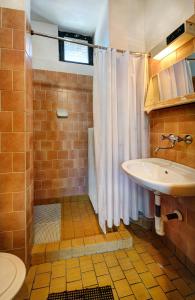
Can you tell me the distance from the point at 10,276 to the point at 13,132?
0.92 m

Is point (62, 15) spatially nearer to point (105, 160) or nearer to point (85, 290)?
point (105, 160)

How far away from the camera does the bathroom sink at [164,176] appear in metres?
0.93

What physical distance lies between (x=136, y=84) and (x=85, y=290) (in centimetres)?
185

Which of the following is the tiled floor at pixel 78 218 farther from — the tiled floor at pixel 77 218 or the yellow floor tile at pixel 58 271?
the yellow floor tile at pixel 58 271

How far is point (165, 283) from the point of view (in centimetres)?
125

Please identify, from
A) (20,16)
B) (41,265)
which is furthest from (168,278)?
(20,16)

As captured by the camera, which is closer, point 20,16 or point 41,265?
point 20,16

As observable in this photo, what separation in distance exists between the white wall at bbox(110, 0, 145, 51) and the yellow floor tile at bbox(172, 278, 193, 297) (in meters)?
2.24

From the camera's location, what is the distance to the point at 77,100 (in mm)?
2619

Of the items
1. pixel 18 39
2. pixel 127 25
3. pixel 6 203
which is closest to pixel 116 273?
→ pixel 6 203

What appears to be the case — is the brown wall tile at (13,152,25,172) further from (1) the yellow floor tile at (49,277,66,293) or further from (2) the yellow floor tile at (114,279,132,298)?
(2) the yellow floor tile at (114,279,132,298)

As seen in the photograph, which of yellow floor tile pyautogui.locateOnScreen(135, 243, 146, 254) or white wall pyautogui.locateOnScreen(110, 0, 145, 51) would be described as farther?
white wall pyautogui.locateOnScreen(110, 0, 145, 51)

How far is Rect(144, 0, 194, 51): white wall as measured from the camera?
130 cm

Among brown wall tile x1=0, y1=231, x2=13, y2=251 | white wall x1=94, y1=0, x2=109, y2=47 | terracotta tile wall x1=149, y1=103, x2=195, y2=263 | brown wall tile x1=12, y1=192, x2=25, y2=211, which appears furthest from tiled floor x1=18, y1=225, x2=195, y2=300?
white wall x1=94, y1=0, x2=109, y2=47
